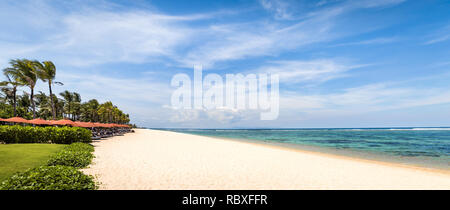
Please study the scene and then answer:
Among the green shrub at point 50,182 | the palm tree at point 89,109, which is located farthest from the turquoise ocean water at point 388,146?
the palm tree at point 89,109

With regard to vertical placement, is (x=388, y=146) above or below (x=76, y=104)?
below

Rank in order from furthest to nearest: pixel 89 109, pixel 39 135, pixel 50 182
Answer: pixel 89 109
pixel 39 135
pixel 50 182

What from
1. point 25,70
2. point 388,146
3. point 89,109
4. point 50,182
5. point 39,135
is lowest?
point 388,146

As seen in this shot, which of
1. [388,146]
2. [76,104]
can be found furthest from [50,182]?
[76,104]

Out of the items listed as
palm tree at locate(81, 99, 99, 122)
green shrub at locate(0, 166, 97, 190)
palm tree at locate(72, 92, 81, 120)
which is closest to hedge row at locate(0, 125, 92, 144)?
green shrub at locate(0, 166, 97, 190)

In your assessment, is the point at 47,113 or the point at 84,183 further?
the point at 47,113

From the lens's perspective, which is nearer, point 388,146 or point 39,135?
point 39,135

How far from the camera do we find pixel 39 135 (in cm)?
1678

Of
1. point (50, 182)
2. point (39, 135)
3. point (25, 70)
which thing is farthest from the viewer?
point (25, 70)

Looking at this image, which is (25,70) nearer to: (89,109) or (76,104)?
(76,104)
